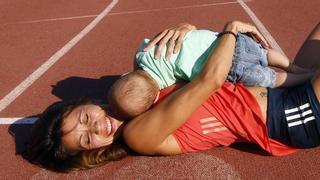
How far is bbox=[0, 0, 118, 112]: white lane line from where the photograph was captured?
571 cm

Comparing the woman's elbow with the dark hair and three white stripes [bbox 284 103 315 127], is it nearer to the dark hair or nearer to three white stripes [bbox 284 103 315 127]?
three white stripes [bbox 284 103 315 127]

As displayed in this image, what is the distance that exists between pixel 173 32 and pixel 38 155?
1553 millimetres

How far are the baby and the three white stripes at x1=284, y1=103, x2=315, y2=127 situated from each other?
421mm

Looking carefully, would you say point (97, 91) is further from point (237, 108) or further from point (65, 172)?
point (237, 108)

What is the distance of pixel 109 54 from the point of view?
6984 mm

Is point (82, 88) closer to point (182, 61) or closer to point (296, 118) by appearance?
point (182, 61)

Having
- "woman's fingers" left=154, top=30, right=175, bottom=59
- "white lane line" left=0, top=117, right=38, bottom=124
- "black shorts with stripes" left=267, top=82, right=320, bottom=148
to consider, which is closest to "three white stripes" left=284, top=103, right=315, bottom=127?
"black shorts with stripes" left=267, top=82, right=320, bottom=148

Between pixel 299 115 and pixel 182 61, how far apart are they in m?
1.01

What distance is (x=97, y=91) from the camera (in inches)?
218

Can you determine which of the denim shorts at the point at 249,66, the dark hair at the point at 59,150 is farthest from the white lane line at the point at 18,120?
the denim shorts at the point at 249,66

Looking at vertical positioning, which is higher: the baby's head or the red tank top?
the baby's head

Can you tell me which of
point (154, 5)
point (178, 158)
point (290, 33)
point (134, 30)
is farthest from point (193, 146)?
point (154, 5)

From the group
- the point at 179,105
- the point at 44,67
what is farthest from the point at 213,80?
the point at 44,67

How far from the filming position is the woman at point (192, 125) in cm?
359
